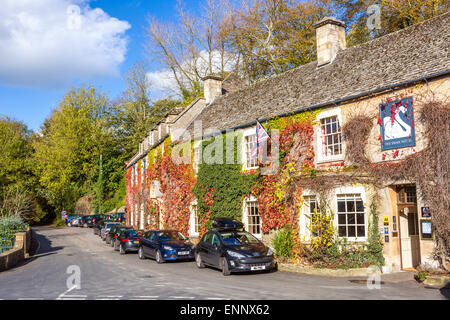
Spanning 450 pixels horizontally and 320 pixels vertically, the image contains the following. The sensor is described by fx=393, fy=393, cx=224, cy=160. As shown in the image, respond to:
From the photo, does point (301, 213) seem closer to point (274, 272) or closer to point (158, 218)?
point (274, 272)

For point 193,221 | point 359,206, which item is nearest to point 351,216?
point 359,206

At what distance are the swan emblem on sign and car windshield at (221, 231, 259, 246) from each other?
6.07m

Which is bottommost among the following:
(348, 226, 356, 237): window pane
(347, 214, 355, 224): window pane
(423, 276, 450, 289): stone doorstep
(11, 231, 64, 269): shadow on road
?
(11, 231, 64, 269): shadow on road

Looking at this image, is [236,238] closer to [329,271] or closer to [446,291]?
[329,271]

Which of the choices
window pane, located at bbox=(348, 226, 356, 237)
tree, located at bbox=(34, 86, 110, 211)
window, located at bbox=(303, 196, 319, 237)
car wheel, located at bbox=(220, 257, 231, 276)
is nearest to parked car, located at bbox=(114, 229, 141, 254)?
car wheel, located at bbox=(220, 257, 231, 276)

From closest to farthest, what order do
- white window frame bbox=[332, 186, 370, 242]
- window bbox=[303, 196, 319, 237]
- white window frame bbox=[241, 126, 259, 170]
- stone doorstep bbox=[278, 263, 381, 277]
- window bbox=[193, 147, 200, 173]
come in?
stone doorstep bbox=[278, 263, 381, 277] < white window frame bbox=[332, 186, 370, 242] < window bbox=[303, 196, 319, 237] < white window frame bbox=[241, 126, 259, 170] < window bbox=[193, 147, 200, 173]

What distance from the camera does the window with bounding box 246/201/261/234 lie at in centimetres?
1839

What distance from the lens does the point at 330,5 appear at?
31188 mm

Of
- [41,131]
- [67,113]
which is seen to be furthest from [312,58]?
[41,131]

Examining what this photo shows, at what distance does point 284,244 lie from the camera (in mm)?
15812

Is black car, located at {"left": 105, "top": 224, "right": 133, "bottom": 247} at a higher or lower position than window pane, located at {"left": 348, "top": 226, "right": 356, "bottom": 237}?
lower

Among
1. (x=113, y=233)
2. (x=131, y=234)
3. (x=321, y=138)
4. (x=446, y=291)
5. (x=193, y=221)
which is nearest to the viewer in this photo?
(x=446, y=291)

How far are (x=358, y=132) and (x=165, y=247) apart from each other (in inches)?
375

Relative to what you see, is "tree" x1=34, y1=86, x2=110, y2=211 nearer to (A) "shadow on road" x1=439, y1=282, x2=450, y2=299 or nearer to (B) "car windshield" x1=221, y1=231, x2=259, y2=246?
(B) "car windshield" x1=221, y1=231, x2=259, y2=246
